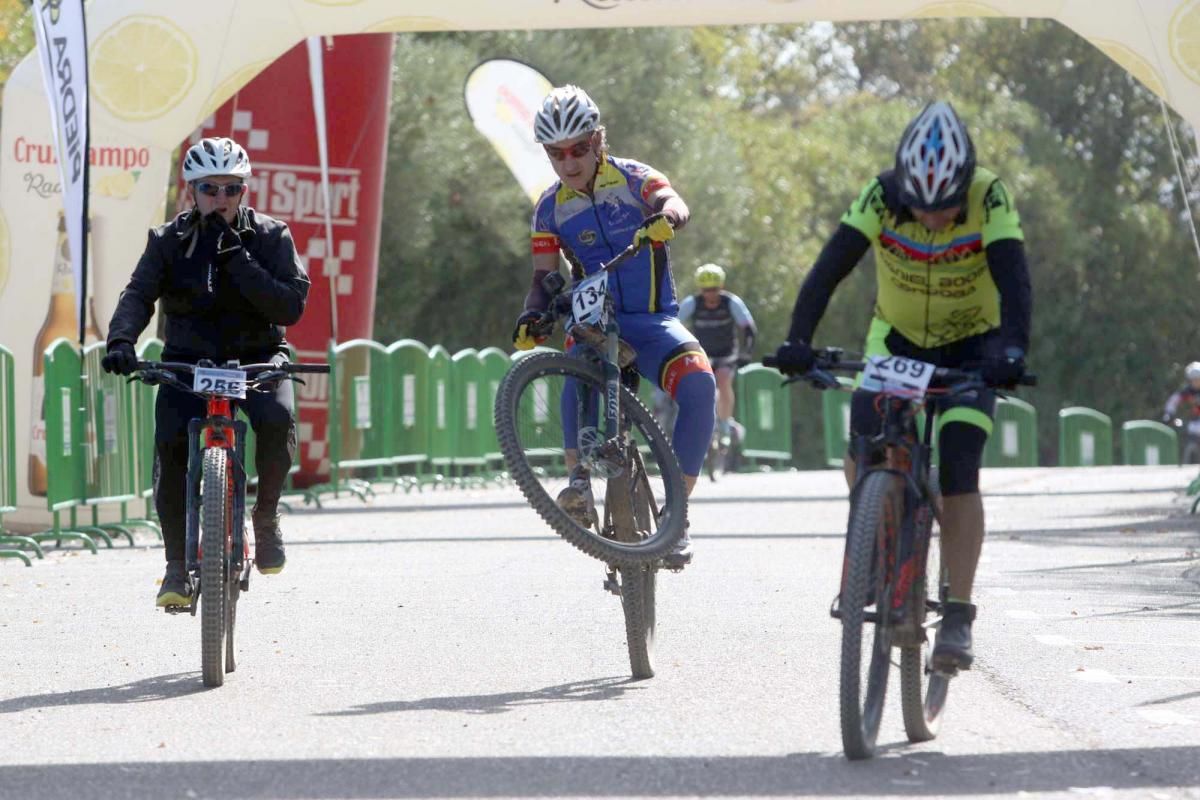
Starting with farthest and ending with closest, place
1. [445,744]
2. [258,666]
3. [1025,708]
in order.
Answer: [258,666], [1025,708], [445,744]

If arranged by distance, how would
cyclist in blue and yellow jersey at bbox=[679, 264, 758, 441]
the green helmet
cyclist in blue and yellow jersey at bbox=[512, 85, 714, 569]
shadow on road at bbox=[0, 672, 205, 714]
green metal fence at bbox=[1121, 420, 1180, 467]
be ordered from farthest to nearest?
green metal fence at bbox=[1121, 420, 1180, 467]
the green helmet
cyclist in blue and yellow jersey at bbox=[679, 264, 758, 441]
cyclist in blue and yellow jersey at bbox=[512, 85, 714, 569]
shadow on road at bbox=[0, 672, 205, 714]

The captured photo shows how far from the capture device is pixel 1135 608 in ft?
35.3

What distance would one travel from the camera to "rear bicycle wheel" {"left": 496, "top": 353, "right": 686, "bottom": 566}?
742 cm

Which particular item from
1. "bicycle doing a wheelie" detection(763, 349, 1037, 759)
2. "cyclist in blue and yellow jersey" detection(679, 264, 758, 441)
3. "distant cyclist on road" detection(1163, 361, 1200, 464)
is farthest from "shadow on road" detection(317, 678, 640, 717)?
"distant cyclist on road" detection(1163, 361, 1200, 464)

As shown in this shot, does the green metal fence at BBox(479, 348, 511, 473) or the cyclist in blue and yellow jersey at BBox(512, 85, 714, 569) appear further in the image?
the green metal fence at BBox(479, 348, 511, 473)

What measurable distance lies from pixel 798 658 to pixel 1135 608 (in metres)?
2.94

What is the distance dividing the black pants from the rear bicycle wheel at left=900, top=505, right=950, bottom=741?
8.74 ft

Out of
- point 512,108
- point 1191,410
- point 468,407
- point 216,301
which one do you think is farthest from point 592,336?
point 1191,410

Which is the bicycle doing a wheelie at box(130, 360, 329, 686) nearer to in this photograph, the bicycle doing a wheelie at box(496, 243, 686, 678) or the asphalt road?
the asphalt road

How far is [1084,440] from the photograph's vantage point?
45.1 meters

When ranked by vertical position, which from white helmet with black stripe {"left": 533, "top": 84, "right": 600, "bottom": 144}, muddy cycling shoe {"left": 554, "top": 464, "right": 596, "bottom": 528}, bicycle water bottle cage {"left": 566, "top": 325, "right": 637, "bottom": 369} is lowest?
muddy cycling shoe {"left": 554, "top": 464, "right": 596, "bottom": 528}

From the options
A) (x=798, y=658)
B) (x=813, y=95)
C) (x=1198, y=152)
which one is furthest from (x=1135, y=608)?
(x=813, y=95)

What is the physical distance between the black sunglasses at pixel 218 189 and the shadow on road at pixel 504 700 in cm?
193

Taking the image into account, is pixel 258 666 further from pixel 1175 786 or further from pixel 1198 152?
pixel 1198 152
